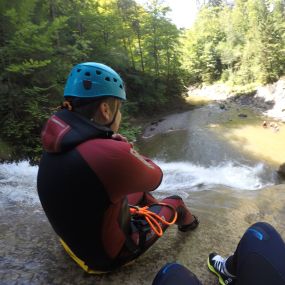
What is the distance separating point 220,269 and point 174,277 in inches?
28.3

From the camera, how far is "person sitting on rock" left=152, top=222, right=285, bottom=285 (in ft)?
5.23

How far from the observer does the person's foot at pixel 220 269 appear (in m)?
2.03

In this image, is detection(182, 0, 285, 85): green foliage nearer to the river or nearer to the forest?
the forest

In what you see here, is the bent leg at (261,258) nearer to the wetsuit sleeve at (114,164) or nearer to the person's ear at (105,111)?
the wetsuit sleeve at (114,164)

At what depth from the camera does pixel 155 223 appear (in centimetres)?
212

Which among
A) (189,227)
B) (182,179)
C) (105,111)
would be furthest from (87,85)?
(182,179)

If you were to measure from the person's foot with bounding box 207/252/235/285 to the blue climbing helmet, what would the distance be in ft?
4.62

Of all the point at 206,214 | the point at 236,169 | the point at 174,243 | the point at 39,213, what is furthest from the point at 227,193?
the point at 236,169

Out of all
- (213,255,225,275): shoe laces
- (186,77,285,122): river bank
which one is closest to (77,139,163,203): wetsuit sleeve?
(213,255,225,275): shoe laces

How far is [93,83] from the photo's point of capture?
1.64 m

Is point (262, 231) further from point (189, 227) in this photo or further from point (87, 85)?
point (87, 85)

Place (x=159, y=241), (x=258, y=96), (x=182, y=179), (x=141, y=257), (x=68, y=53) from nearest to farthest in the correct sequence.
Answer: (x=141, y=257) < (x=159, y=241) < (x=182, y=179) < (x=68, y=53) < (x=258, y=96)

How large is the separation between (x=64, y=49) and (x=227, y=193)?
6014 mm

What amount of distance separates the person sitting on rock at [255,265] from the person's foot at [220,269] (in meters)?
0.22
